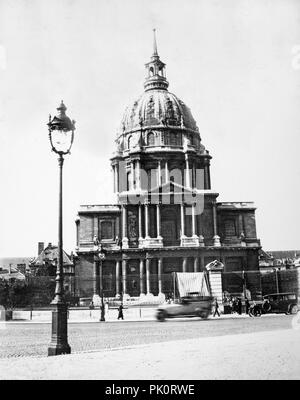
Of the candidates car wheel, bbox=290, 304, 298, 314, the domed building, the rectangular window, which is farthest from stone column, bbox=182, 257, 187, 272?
car wheel, bbox=290, 304, 298, 314

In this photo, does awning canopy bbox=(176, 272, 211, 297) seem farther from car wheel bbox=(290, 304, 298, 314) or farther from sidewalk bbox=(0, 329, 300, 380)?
sidewalk bbox=(0, 329, 300, 380)

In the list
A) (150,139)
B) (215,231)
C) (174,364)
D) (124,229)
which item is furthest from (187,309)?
(150,139)

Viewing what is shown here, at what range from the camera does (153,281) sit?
5322 cm

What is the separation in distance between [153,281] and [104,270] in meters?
7.22

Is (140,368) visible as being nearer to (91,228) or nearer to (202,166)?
(91,228)

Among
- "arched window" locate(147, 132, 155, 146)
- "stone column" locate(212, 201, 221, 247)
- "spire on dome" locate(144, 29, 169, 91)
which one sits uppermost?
"spire on dome" locate(144, 29, 169, 91)

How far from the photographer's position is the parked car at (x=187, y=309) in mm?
27578

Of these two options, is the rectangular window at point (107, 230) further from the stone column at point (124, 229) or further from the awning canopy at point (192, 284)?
the awning canopy at point (192, 284)

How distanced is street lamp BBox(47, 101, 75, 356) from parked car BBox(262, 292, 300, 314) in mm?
20762

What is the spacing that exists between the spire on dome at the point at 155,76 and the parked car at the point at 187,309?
4886 centimetres

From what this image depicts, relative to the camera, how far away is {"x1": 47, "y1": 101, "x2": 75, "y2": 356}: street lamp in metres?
11.7

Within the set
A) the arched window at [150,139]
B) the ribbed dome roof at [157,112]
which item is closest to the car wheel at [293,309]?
the arched window at [150,139]

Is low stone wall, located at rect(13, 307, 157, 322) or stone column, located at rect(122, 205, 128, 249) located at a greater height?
stone column, located at rect(122, 205, 128, 249)

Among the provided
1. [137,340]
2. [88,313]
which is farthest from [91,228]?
[137,340]
